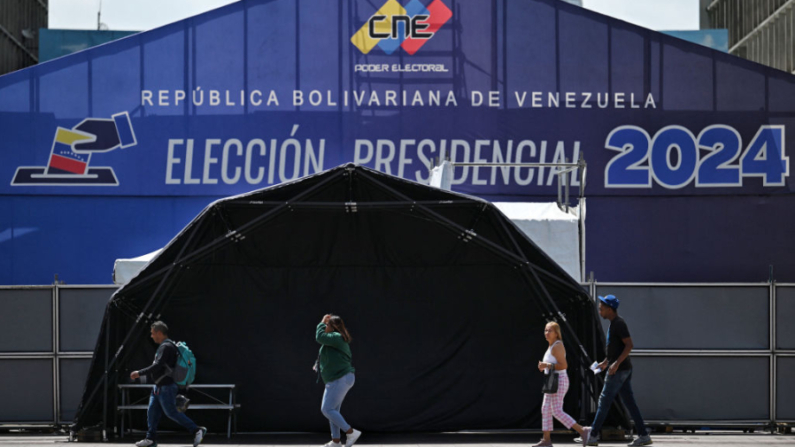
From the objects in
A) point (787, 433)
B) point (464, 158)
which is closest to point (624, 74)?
point (464, 158)

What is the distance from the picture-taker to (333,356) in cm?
1144

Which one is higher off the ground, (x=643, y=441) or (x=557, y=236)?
(x=557, y=236)

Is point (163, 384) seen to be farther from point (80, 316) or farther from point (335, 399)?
point (80, 316)

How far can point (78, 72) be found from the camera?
23.0 metres

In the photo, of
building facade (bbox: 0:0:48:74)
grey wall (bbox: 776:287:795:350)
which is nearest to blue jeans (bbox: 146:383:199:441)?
grey wall (bbox: 776:287:795:350)

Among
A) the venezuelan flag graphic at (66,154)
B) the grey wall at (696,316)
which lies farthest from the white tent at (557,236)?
the venezuelan flag graphic at (66,154)

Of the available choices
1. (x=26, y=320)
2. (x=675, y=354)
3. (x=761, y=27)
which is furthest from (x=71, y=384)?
(x=761, y=27)

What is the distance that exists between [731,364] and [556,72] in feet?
36.7

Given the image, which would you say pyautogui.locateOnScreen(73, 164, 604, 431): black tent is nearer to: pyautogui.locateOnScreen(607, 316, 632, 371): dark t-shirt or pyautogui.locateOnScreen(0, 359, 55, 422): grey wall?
pyautogui.locateOnScreen(0, 359, 55, 422): grey wall

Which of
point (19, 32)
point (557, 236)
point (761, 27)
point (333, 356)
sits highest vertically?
point (19, 32)

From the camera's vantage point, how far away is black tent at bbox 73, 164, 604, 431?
1412cm

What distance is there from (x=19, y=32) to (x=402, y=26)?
21.3 metres

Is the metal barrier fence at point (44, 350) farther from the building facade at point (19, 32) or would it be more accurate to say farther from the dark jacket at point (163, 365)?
the building facade at point (19, 32)

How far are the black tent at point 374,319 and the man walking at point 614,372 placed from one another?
1610 millimetres
